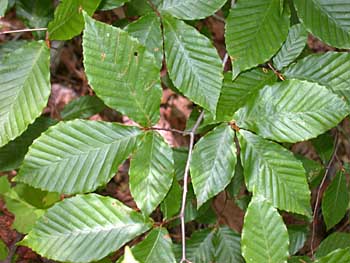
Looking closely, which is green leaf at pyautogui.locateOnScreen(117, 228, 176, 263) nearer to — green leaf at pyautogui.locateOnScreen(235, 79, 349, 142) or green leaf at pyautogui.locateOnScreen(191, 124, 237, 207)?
green leaf at pyautogui.locateOnScreen(191, 124, 237, 207)

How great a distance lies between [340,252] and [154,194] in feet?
1.33

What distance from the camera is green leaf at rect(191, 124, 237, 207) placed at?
1.19 metres

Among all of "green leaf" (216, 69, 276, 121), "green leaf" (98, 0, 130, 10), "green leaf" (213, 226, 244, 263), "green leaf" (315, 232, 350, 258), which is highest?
"green leaf" (98, 0, 130, 10)

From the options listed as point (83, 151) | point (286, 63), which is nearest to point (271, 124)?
point (286, 63)

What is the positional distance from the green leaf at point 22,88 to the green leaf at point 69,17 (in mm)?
57

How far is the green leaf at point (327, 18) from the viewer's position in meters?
1.29

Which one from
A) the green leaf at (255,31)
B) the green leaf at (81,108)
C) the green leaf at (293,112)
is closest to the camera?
the green leaf at (293,112)

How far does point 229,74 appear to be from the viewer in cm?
135

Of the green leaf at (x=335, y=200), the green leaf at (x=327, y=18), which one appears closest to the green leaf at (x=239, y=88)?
the green leaf at (x=327, y=18)

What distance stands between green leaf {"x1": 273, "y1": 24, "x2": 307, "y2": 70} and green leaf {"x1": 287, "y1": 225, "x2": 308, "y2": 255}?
64cm

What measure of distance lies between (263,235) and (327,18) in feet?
1.94

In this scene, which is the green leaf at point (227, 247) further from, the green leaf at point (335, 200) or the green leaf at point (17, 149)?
the green leaf at point (17, 149)

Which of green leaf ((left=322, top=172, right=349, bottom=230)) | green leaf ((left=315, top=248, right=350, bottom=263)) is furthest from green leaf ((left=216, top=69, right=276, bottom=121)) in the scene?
green leaf ((left=322, top=172, right=349, bottom=230))

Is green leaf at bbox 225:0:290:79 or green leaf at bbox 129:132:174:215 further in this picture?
green leaf at bbox 225:0:290:79
